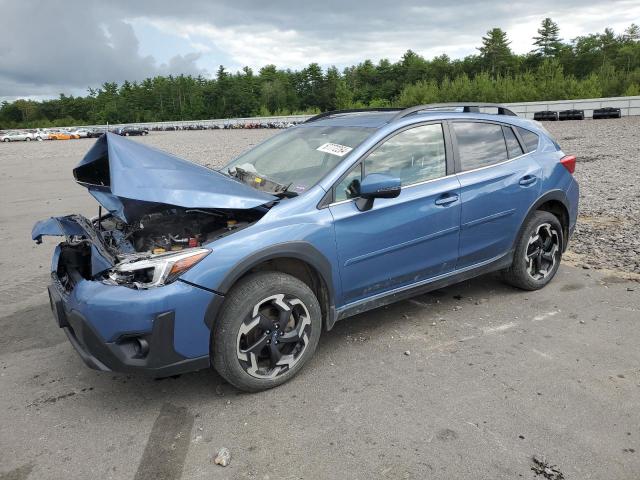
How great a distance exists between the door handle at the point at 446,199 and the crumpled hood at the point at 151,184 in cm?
134

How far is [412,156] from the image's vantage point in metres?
3.99

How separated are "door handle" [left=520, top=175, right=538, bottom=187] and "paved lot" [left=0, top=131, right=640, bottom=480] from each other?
1087mm

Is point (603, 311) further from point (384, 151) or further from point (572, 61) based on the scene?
point (572, 61)

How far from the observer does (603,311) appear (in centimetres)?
441

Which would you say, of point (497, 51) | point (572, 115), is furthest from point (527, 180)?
point (497, 51)

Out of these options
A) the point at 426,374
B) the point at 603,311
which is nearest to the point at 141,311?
the point at 426,374

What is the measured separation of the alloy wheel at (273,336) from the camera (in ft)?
10.5

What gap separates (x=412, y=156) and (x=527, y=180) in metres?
1.27

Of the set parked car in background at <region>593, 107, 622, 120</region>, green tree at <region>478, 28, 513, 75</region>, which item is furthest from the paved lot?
green tree at <region>478, 28, 513, 75</region>

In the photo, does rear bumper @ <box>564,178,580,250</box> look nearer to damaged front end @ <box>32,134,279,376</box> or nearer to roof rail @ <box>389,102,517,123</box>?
roof rail @ <box>389,102,517,123</box>

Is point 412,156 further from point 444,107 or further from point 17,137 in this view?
point 17,137

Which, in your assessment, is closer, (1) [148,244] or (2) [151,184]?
(2) [151,184]

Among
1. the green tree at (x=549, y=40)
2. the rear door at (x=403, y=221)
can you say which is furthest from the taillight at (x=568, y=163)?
the green tree at (x=549, y=40)

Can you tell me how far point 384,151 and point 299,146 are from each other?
0.82 meters
